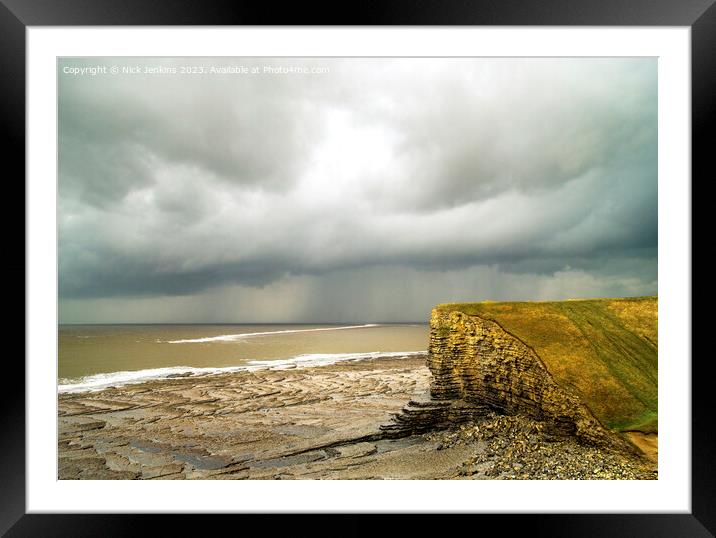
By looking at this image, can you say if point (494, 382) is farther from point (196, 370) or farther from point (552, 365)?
point (196, 370)

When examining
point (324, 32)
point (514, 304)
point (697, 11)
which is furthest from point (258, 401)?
point (697, 11)

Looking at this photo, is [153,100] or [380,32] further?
[153,100]

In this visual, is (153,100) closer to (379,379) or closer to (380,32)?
(380,32)

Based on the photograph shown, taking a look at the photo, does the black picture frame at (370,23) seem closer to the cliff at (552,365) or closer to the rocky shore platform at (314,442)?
the rocky shore platform at (314,442)

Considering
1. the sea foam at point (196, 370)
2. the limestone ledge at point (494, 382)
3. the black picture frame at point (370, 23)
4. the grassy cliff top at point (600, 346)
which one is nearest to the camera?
the black picture frame at point (370, 23)

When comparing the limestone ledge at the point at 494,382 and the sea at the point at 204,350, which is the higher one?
the limestone ledge at the point at 494,382

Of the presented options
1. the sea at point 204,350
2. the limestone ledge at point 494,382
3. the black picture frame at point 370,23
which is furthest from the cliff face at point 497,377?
the sea at point 204,350

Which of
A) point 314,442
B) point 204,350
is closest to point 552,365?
point 314,442
